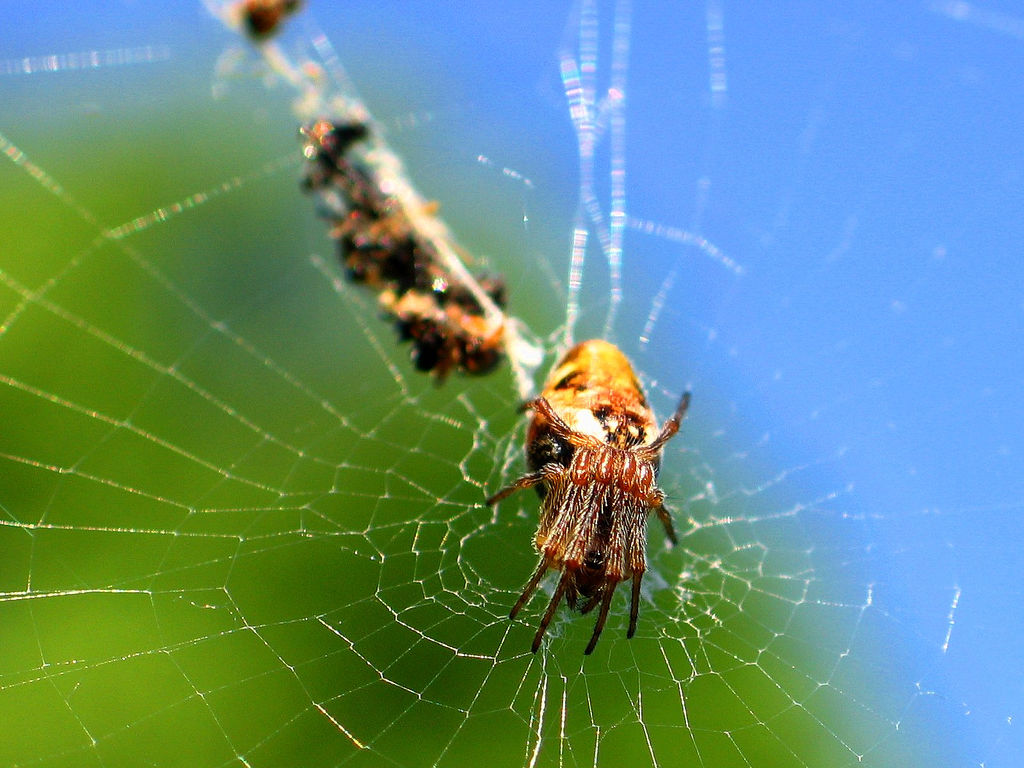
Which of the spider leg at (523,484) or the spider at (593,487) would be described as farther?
the spider leg at (523,484)

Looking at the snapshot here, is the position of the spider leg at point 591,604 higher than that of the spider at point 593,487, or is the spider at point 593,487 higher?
the spider at point 593,487

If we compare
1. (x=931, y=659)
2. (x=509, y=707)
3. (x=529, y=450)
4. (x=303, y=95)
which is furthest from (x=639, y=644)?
(x=303, y=95)

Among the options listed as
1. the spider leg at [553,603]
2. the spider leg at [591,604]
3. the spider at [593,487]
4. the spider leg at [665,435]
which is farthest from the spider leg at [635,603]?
the spider leg at [665,435]

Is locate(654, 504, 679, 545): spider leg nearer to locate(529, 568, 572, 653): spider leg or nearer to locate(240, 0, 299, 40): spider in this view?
locate(529, 568, 572, 653): spider leg

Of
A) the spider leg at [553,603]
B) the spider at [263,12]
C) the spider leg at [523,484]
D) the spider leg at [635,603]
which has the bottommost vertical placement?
the spider leg at [553,603]

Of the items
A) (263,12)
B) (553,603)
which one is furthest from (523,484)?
(263,12)

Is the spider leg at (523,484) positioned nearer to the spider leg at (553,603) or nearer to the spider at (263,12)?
the spider leg at (553,603)

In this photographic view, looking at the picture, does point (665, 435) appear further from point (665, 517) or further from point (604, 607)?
point (604, 607)

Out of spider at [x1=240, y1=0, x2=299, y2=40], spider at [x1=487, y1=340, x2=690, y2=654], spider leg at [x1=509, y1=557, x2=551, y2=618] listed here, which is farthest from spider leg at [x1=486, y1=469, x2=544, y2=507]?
spider at [x1=240, y1=0, x2=299, y2=40]
